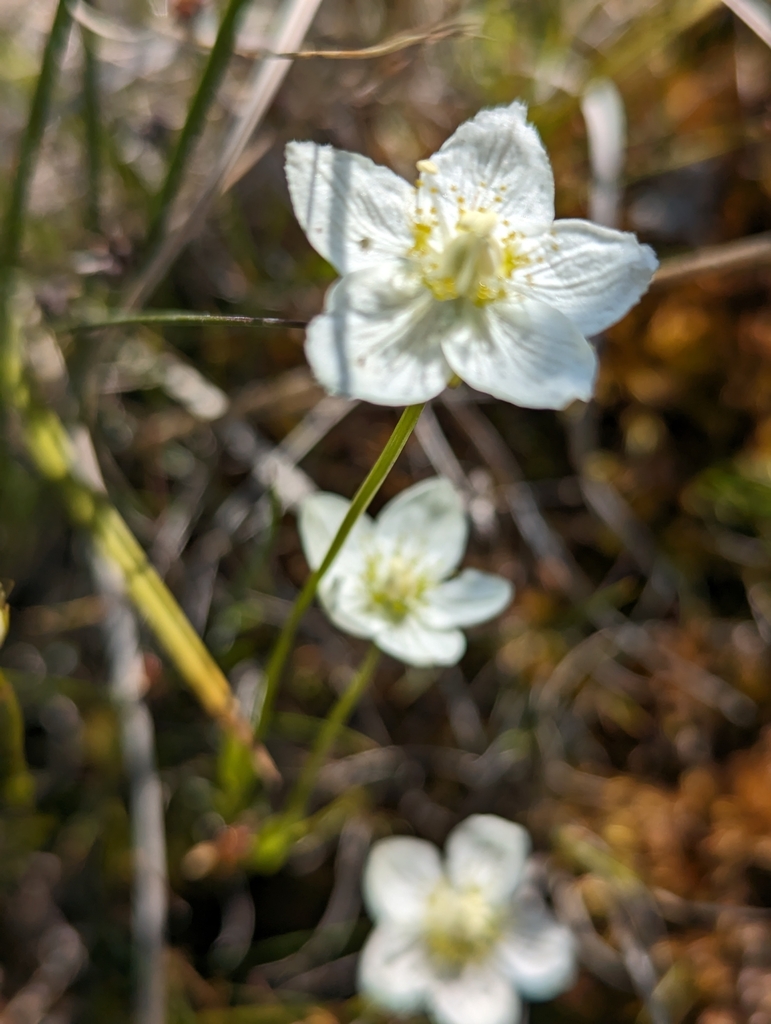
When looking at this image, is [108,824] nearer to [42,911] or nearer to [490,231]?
[42,911]

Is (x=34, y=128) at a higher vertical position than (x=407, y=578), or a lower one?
higher

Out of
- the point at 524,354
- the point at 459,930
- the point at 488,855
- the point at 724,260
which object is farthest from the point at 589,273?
the point at 459,930

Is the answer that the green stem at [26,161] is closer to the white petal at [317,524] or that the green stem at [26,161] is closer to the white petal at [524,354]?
the white petal at [317,524]

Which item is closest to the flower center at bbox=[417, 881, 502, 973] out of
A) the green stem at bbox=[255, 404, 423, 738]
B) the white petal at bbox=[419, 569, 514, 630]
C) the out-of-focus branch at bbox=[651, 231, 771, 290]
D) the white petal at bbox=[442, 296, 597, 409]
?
the white petal at bbox=[419, 569, 514, 630]

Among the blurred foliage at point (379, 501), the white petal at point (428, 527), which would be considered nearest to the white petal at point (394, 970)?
the blurred foliage at point (379, 501)

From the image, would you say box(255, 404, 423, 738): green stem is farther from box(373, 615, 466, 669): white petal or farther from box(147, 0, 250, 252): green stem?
box(147, 0, 250, 252): green stem

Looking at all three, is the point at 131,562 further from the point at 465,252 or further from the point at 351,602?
the point at 465,252
